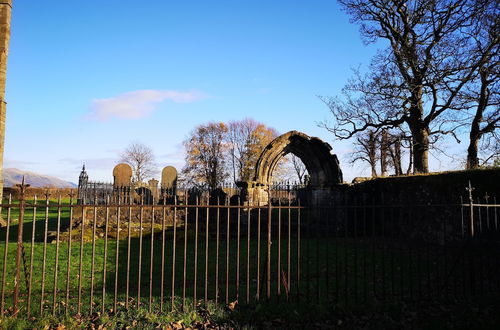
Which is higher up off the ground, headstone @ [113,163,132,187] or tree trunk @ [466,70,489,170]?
tree trunk @ [466,70,489,170]

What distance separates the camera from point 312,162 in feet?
54.5

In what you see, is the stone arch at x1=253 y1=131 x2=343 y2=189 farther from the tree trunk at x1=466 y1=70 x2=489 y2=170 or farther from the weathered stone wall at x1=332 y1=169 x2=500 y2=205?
the tree trunk at x1=466 y1=70 x2=489 y2=170

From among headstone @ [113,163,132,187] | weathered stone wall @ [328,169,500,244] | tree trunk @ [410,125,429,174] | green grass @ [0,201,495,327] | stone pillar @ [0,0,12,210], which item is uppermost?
stone pillar @ [0,0,12,210]

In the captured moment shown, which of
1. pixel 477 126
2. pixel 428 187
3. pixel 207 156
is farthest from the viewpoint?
pixel 207 156

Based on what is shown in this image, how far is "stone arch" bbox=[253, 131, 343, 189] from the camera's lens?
15961 mm

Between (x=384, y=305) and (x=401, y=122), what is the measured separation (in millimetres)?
14627

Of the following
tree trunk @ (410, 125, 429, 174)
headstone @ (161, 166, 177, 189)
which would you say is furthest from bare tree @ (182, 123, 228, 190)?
tree trunk @ (410, 125, 429, 174)

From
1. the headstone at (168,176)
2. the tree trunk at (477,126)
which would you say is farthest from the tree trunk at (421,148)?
the headstone at (168,176)

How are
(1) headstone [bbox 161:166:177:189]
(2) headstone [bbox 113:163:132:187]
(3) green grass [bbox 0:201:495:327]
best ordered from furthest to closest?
(1) headstone [bbox 161:166:177:189] < (2) headstone [bbox 113:163:132:187] < (3) green grass [bbox 0:201:495:327]

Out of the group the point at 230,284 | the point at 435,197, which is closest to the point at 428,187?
the point at 435,197

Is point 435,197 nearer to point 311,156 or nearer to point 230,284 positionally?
point 311,156

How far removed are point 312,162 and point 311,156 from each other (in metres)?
0.28

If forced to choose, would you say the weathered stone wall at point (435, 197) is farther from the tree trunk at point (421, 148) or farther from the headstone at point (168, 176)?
the headstone at point (168, 176)

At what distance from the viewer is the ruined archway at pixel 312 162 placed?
15.9 meters
